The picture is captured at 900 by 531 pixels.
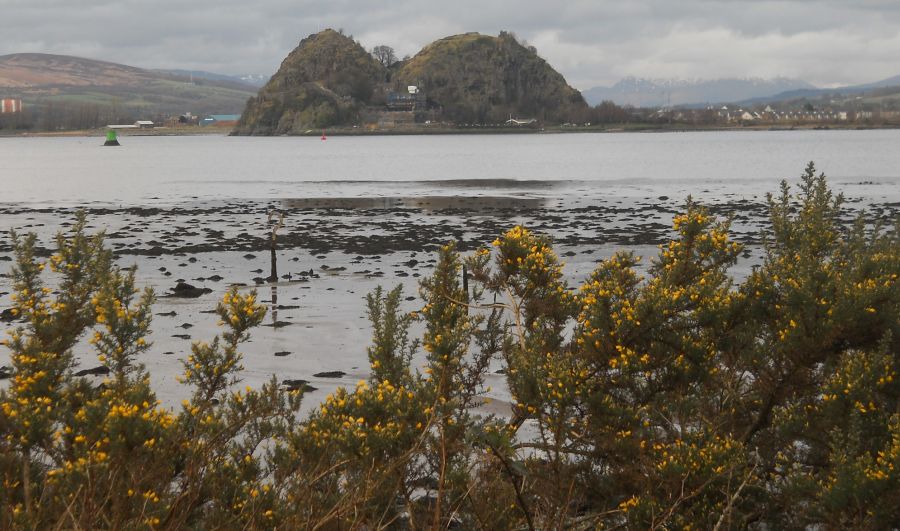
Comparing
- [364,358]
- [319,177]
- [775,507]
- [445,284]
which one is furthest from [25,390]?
[319,177]

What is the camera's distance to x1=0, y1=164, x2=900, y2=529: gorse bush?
6152mm

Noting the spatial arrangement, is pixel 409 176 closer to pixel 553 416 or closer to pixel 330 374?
pixel 330 374

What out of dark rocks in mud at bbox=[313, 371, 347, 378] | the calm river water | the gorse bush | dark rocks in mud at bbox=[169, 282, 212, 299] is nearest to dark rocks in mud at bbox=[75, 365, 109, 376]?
dark rocks in mud at bbox=[313, 371, 347, 378]

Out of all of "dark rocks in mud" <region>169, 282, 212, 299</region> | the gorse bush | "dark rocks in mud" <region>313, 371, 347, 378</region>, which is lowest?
"dark rocks in mud" <region>169, 282, 212, 299</region>

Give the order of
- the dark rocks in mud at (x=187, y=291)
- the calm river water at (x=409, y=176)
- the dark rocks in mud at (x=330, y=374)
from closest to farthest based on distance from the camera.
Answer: the dark rocks in mud at (x=330, y=374) → the dark rocks in mud at (x=187, y=291) → the calm river water at (x=409, y=176)

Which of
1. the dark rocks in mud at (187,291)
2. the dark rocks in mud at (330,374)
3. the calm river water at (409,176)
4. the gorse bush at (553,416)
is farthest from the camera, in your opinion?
the calm river water at (409,176)

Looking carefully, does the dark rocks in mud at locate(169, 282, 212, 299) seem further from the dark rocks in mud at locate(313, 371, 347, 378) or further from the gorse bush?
the gorse bush

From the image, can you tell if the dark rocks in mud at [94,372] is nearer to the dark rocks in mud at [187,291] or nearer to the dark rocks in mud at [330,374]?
the dark rocks in mud at [330,374]

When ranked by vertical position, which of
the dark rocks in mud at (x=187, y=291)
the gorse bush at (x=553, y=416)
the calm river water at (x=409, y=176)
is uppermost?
the gorse bush at (x=553, y=416)

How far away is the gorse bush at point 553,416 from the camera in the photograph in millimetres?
6152

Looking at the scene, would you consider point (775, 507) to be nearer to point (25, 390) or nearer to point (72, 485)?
point (72, 485)

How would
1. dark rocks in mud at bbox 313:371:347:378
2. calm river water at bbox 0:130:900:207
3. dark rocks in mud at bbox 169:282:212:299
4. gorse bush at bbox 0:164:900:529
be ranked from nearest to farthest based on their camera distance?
gorse bush at bbox 0:164:900:529, dark rocks in mud at bbox 313:371:347:378, dark rocks in mud at bbox 169:282:212:299, calm river water at bbox 0:130:900:207

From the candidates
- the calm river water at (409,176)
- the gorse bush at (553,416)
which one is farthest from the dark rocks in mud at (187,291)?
the calm river water at (409,176)

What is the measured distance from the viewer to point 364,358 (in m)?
18.5
